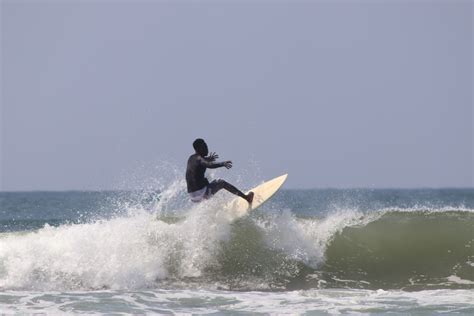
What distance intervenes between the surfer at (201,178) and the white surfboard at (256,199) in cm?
48

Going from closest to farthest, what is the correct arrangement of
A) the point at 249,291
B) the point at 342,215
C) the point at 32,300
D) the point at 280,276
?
the point at 32,300
the point at 249,291
the point at 280,276
the point at 342,215

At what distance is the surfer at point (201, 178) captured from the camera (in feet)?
41.2

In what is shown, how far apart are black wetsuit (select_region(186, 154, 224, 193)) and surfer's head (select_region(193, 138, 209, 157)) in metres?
0.08

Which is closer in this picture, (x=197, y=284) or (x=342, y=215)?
(x=197, y=284)

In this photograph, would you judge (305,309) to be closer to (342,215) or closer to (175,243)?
(175,243)

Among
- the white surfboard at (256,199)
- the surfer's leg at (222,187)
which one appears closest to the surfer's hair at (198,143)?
the surfer's leg at (222,187)

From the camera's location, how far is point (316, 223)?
14.1 meters

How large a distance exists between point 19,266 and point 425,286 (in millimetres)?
6370

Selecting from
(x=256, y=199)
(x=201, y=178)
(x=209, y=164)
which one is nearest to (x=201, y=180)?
(x=201, y=178)

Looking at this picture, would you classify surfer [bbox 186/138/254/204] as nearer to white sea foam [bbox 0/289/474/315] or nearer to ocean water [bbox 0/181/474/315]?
ocean water [bbox 0/181/474/315]

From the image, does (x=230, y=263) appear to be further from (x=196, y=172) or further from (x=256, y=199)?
(x=196, y=172)

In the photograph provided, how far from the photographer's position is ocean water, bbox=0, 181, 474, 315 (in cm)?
1077

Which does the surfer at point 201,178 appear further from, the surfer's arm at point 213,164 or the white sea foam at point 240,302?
the white sea foam at point 240,302

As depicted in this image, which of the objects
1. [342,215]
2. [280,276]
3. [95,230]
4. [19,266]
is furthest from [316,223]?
[19,266]
